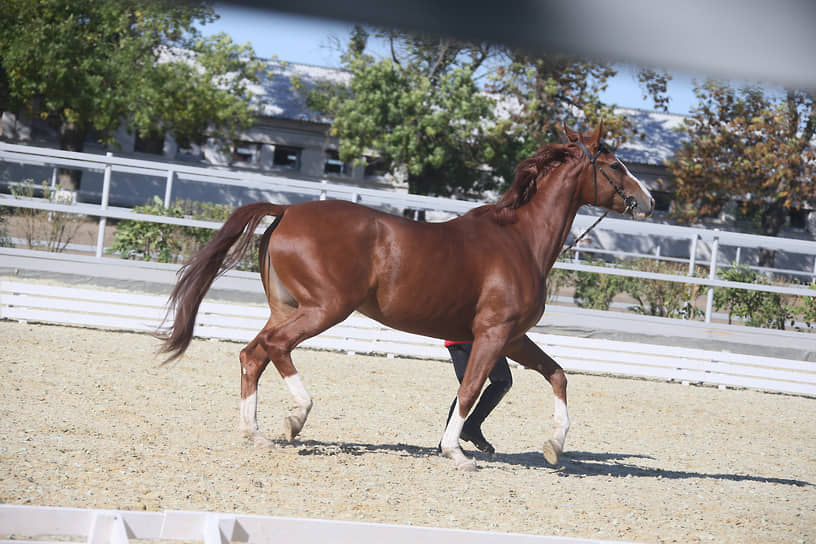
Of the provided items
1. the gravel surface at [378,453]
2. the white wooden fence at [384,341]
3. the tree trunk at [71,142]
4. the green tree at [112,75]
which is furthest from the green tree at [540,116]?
the gravel surface at [378,453]

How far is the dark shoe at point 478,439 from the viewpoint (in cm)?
604

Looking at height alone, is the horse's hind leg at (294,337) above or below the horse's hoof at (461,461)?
above

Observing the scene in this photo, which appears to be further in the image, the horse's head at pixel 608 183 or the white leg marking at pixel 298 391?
the horse's head at pixel 608 183

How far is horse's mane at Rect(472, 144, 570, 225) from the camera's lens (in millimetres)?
5746

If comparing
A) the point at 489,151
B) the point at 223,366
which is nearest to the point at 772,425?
the point at 223,366

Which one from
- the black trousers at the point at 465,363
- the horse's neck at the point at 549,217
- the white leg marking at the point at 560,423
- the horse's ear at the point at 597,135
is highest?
the horse's ear at the point at 597,135

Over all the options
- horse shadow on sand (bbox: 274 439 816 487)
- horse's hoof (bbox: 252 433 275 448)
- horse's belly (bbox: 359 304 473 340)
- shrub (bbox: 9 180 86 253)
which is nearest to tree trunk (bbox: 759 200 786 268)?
shrub (bbox: 9 180 86 253)

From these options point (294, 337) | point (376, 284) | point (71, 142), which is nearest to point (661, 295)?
point (376, 284)

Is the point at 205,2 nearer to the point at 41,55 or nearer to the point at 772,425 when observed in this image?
the point at 772,425

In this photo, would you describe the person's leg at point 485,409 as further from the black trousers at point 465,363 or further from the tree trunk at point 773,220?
the tree trunk at point 773,220

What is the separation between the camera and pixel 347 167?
34.3 m

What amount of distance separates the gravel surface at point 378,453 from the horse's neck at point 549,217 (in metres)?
1.54

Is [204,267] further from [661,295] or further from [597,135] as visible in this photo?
[661,295]

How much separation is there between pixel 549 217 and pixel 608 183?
51 centimetres
